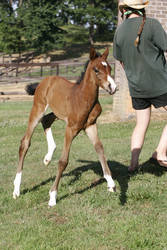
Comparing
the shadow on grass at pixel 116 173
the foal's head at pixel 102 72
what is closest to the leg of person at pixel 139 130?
the shadow on grass at pixel 116 173

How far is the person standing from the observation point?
16.6 ft

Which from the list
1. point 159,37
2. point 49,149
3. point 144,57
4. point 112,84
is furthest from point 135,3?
point 49,149

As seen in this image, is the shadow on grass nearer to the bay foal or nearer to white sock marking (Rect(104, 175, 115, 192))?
white sock marking (Rect(104, 175, 115, 192))

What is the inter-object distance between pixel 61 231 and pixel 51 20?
1673 inches

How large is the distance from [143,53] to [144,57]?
0.06 metres

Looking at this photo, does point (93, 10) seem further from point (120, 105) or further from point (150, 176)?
point (150, 176)

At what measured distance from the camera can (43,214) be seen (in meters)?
4.65

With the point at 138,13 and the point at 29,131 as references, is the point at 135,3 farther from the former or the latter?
the point at 29,131

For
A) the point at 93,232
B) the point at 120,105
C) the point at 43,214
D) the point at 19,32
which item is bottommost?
the point at 19,32

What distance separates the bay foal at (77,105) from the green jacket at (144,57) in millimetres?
536

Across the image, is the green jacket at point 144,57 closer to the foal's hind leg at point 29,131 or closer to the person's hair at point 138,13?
the person's hair at point 138,13

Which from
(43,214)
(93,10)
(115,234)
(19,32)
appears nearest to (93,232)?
(115,234)

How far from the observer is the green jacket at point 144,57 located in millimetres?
5066

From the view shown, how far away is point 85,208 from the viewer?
4.73m
